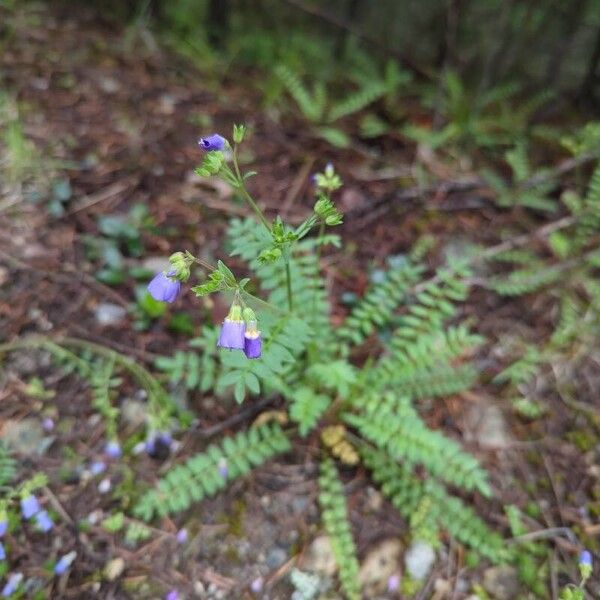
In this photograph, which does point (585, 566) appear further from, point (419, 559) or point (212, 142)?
point (212, 142)

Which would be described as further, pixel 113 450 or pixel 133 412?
pixel 133 412

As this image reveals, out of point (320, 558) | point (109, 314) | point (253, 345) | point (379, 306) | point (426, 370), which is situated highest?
point (253, 345)

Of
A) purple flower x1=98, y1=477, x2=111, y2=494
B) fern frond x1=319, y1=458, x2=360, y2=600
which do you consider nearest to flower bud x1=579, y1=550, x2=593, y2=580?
fern frond x1=319, y1=458, x2=360, y2=600

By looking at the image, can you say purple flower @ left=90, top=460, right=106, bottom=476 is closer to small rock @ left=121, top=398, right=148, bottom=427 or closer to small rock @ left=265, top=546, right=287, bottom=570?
small rock @ left=121, top=398, right=148, bottom=427

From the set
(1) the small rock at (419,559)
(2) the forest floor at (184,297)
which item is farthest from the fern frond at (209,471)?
(1) the small rock at (419,559)

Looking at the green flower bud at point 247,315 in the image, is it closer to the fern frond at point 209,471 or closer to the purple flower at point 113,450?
the fern frond at point 209,471

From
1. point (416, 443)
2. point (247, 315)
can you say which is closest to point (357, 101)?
point (416, 443)
